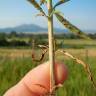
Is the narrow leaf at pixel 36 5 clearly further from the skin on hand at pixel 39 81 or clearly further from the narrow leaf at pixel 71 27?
the skin on hand at pixel 39 81

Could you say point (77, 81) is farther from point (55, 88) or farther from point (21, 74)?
point (55, 88)

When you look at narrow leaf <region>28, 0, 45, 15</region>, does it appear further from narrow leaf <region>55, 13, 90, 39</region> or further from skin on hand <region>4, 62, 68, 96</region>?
skin on hand <region>4, 62, 68, 96</region>

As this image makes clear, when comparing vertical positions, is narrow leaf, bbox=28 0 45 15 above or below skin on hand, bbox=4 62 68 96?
above

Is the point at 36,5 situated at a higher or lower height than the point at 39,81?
higher

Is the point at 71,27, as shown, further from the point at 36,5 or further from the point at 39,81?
the point at 39,81

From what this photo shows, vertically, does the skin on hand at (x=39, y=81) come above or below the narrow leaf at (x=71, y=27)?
below

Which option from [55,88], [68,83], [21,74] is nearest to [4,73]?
[21,74]

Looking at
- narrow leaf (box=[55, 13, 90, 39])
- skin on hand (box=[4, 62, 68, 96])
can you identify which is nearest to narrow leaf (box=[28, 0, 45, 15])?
narrow leaf (box=[55, 13, 90, 39])

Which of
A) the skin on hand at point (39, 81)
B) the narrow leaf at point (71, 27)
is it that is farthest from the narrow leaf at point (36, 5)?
the skin on hand at point (39, 81)

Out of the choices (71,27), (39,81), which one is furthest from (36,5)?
(39,81)
